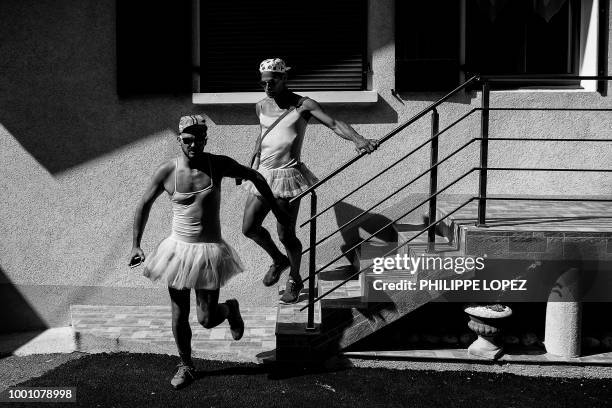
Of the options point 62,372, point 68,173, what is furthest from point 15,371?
point 68,173

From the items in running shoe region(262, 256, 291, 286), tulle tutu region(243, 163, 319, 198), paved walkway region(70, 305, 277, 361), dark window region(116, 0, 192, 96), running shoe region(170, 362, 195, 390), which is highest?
dark window region(116, 0, 192, 96)

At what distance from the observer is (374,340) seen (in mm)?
6969

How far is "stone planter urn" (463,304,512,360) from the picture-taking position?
6465 mm

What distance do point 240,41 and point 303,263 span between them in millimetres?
2181

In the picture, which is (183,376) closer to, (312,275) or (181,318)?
(181,318)

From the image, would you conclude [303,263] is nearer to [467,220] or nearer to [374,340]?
[374,340]

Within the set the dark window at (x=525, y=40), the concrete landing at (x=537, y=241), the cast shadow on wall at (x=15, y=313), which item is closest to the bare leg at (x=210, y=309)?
the concrete landing at (x=537, y=241)

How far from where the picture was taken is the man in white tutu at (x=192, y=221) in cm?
570

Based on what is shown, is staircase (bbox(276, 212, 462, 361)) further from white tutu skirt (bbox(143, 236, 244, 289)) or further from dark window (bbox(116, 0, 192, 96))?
dark window (bbox(116, 0, 192, 96))

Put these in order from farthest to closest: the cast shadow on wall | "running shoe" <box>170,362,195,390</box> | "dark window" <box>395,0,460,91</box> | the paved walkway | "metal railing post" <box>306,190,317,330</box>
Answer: the cast shadow on wall < "dark window" <box>395,0,460,91</box> < the paved walkway < "metal railing post" <box>306,190,317,330</box> < "running shoe" <box>170,362,195,390</box>

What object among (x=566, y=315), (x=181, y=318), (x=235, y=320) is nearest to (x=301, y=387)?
(x=235, y=320)

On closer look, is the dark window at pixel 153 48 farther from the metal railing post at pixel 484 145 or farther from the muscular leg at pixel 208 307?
the metal railing post at pixel 484 145

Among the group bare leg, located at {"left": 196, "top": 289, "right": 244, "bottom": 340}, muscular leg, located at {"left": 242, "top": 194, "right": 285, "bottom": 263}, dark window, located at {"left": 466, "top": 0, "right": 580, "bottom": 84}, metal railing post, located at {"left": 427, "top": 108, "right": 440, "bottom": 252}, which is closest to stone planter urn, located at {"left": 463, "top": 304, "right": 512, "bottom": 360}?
metal railing post, located at {"left": 427, "top": 108, "right": 440, "bottom": 252}

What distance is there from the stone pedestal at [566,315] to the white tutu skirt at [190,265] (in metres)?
2.55
